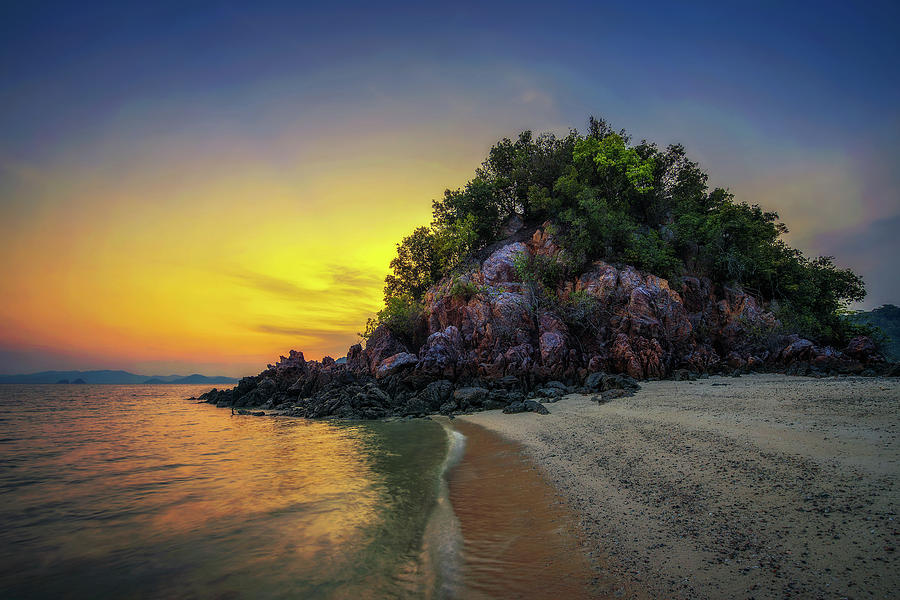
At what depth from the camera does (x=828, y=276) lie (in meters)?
30.0

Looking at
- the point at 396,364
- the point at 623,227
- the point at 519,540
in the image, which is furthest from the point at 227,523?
the point at 623,227

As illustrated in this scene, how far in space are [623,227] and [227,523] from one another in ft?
106

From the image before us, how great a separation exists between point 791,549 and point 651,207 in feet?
127

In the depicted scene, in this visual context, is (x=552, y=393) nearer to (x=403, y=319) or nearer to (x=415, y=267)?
(x=403, y=319)

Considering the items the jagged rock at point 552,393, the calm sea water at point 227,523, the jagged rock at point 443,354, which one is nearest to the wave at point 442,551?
the calm sea water at point 227,523

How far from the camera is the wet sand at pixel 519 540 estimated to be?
13.3 ft

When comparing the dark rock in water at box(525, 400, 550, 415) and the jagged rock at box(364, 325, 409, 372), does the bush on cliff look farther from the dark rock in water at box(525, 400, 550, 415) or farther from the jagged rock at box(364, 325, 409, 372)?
the dark rock in water at box(525, 400, 550, 415)

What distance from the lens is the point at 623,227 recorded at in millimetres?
30188

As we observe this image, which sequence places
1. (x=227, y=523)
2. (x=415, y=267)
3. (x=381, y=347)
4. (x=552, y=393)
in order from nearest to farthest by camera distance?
(x=227, y=523) → (x=552, y=393) → (x=381, y=347) → (x=415, y=267)

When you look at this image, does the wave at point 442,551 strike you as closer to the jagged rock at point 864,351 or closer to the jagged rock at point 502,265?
the jagged rock at point 502,265

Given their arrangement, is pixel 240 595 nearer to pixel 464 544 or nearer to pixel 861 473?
pixel 464 544

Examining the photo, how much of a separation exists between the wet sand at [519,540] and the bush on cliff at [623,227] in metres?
25.0

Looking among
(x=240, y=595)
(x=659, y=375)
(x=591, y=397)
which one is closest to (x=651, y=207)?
(x=659, y=375)

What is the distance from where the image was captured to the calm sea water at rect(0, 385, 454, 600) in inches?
190
